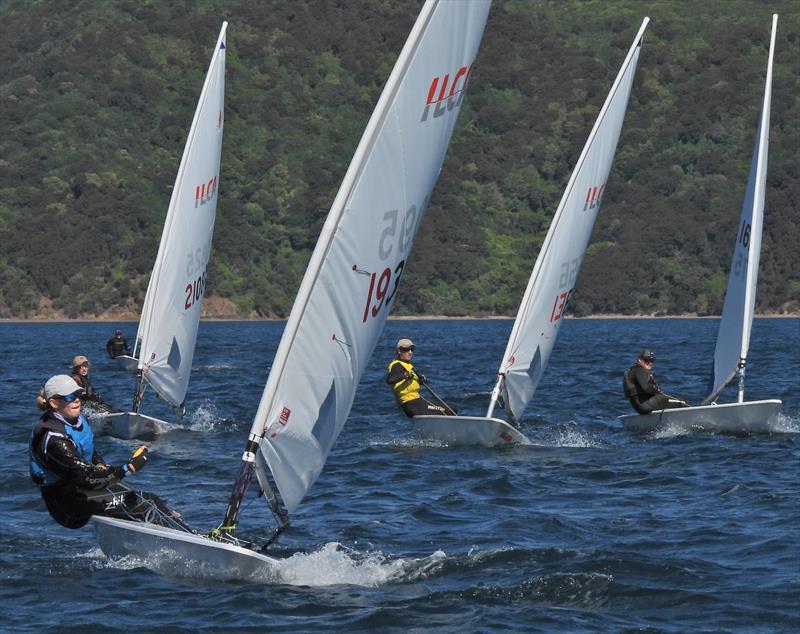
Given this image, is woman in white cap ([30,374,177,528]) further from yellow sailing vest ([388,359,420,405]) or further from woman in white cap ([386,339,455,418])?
yellow sailing vest ([388,359,420,405])

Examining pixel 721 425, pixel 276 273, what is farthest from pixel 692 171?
pixel 721 425

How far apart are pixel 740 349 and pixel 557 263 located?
3218 mm

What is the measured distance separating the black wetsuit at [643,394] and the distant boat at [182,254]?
695cm

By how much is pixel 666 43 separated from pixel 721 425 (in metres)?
184

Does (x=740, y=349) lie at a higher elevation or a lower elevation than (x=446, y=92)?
lower

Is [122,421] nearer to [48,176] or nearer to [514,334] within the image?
[514,334]

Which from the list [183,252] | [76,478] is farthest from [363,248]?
[183,252]

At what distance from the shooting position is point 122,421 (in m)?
22.0

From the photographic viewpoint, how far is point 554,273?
22.0 meters

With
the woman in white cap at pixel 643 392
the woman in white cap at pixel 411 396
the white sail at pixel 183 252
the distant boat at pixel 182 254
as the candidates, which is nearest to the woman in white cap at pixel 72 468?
the woman in white cap at pixel 411 396

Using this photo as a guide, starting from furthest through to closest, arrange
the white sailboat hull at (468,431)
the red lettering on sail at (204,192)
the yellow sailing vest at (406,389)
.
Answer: the red lettering on sail at (204,192)
the yellow sailing vest at (406,389)
the white sailboat hull at (468,431)

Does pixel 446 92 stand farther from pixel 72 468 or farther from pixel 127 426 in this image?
pixel 127 426

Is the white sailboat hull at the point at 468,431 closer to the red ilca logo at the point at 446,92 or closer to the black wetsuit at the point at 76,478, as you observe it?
the black wetsuit at the point at 76,478

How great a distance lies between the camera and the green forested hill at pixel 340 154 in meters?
127
